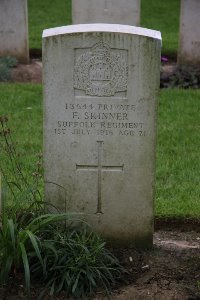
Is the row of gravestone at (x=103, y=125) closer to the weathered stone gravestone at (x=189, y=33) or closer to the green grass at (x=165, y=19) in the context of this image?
the weathered stone gravestone at (x=189, y=33)

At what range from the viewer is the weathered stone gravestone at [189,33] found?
915cm

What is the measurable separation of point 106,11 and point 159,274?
5960 mm

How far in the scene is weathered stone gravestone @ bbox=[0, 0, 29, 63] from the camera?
932 cm

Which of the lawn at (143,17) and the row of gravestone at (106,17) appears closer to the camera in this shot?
the row of gravestone at (106,17)

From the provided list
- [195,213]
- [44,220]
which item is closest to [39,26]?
[195,213]

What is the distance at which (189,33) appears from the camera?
9.23m

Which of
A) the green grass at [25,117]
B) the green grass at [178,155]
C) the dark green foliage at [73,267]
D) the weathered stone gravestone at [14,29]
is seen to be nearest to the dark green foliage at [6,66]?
the weathered stone gravestone at [14,29]

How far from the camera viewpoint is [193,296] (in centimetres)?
378

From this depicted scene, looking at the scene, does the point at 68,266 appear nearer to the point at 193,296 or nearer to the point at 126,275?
the point at 126,275

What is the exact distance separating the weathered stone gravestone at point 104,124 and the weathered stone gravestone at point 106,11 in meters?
5.32

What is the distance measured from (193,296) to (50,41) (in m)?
1.75

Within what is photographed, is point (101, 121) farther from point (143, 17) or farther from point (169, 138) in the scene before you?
point (143, 17)

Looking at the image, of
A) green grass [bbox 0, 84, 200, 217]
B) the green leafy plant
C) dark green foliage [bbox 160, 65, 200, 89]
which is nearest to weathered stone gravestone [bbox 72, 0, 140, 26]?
dark green foliage [bbox 160, 65, 200, 89]

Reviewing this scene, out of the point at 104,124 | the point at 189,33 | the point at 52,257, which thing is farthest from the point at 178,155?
the point at 189,33
